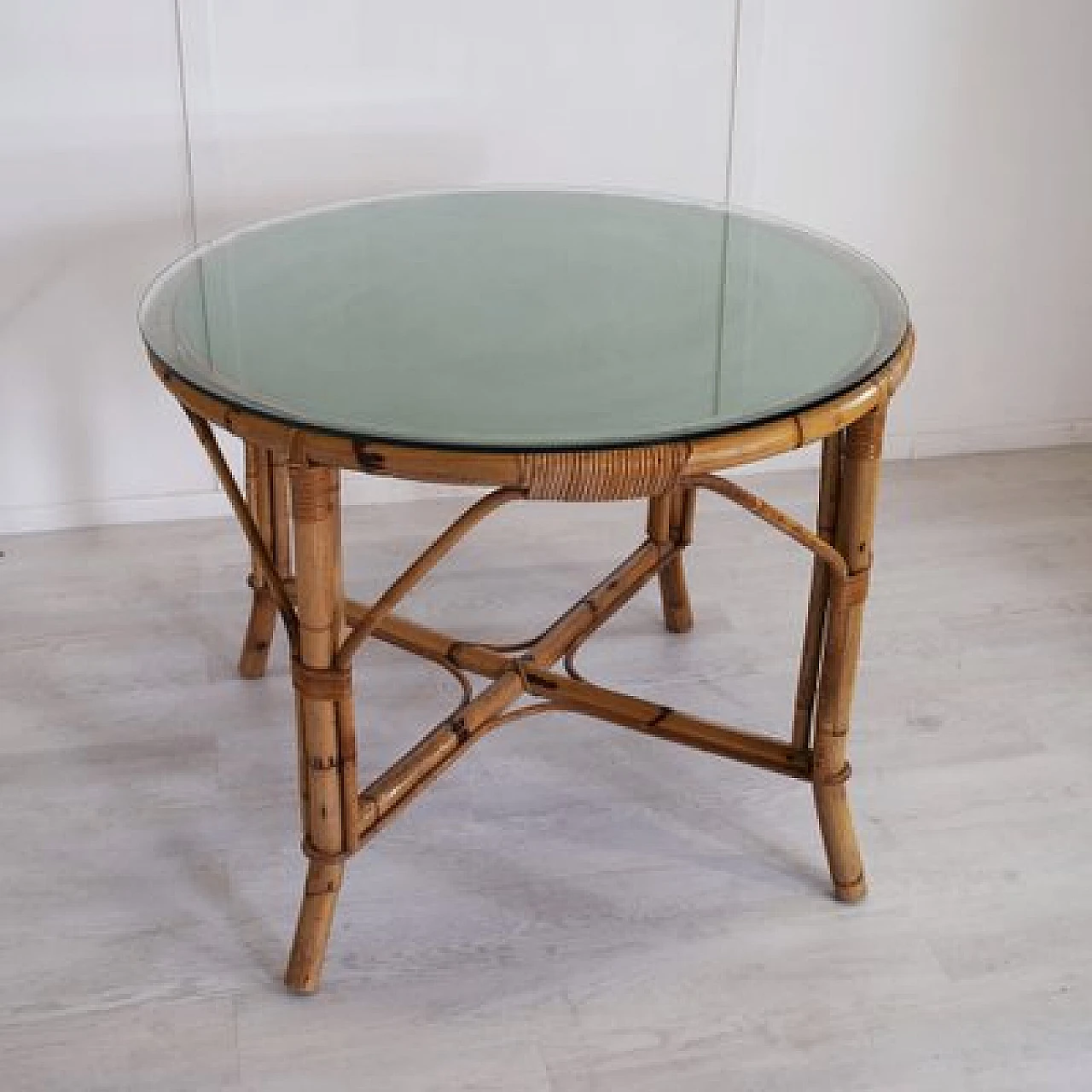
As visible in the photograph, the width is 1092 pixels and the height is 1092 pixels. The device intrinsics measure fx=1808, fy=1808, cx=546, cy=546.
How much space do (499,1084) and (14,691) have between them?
906 mm

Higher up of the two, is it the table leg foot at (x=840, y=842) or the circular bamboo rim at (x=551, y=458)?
the circular bamboo rim at (x=551, y=458)

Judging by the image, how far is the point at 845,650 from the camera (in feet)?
6.11

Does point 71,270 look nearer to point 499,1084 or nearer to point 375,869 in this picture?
point 375,869

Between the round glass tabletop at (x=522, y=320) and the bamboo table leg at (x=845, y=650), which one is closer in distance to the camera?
the round glass tabletop at (x=522, y=320)

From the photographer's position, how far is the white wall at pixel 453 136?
2422mm

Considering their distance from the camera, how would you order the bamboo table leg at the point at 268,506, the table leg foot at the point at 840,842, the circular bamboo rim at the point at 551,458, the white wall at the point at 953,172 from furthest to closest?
the white wall at the point at 953,172, the bamboo table leg at the point at 268,506, the table leg foot at the point at 840,842, the circular bamboo rim at the point at 551,458

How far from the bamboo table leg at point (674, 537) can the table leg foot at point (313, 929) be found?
2.17ft

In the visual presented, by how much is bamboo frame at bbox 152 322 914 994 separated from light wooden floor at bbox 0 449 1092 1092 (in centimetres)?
9

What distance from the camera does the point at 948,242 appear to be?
2781 mm

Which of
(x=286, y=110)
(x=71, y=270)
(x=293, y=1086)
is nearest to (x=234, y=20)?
(x=286, y=110)

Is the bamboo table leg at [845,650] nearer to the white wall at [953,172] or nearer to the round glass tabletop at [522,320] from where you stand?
the round glass tabletop at [522,320]

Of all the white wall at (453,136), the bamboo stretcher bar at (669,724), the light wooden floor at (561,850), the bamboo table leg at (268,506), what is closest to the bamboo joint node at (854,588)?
the bamboo stretcher bar at (669,724)

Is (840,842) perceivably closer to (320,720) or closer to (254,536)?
(320,720)

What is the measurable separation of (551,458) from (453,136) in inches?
44.4
